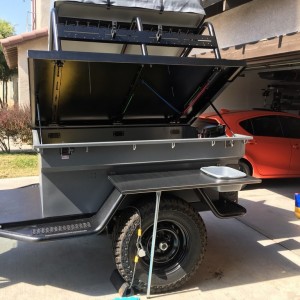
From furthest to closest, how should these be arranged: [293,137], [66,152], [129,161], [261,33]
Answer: [293,137]
[261,33]
[129,161]
[66,152]

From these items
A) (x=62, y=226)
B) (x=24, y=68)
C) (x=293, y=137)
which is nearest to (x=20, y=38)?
(x=24, y=68)

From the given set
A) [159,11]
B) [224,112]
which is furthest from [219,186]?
[224,112]

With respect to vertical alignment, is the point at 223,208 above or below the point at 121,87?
below

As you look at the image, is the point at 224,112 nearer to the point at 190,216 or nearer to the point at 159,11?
the point at 159,11

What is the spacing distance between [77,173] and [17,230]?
69 centimetres

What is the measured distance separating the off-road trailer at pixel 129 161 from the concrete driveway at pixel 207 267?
0.46 m

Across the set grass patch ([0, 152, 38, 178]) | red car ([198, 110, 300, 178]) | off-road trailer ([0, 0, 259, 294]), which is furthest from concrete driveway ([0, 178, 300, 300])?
grass patch ([0, 152, 38, 178])

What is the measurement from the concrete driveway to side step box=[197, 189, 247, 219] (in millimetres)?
706

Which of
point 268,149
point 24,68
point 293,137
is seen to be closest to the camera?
point 268,149

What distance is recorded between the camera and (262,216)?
5801mm

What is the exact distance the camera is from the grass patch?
818 centimetres

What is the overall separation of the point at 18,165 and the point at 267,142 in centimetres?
553

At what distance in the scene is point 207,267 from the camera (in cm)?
406

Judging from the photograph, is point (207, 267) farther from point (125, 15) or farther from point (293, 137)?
point (293, 137)
